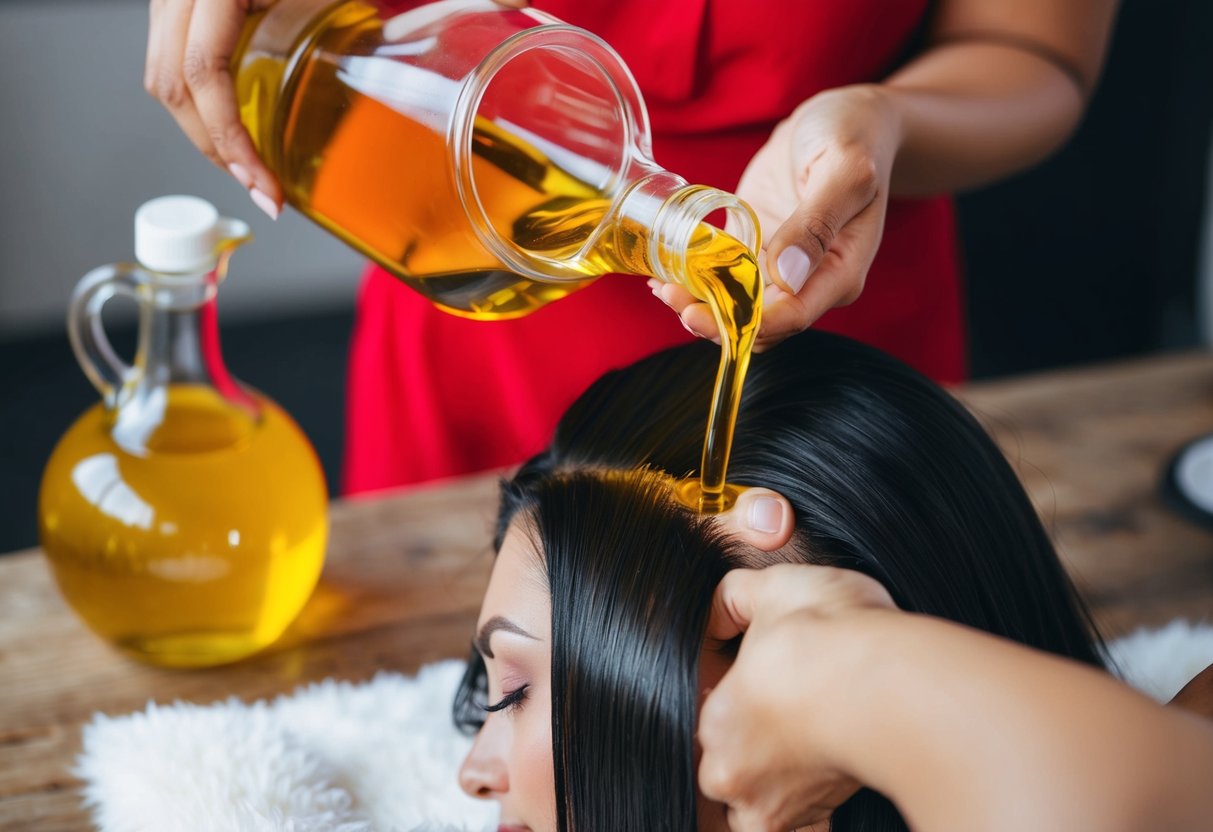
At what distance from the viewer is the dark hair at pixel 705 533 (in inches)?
26.7

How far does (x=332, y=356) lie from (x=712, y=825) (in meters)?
2.22

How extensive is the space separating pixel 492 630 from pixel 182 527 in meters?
0.26

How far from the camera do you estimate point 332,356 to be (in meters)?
2.78

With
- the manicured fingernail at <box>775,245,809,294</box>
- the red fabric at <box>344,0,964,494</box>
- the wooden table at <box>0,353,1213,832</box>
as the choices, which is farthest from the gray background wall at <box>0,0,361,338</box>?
the manicured fingernail at <box>775,245,809,294</box>

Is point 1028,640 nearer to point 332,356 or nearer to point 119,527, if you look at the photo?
point 119,527

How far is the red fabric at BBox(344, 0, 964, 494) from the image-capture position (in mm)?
969

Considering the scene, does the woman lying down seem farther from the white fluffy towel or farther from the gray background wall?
the gray background wall

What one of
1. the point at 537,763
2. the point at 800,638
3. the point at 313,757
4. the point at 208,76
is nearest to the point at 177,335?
the point at 208,76

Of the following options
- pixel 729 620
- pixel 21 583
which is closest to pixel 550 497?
pixel 729 620

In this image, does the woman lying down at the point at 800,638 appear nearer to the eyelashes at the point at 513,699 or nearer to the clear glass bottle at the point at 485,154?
the eyelashes at the point at 513,699

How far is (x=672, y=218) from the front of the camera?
641mm

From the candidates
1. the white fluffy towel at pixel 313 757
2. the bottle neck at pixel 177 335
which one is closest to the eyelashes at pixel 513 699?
the white fluffy towel at pixel 313 757

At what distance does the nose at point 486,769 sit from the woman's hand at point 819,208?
0.28 m

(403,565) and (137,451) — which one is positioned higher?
(137,451)
